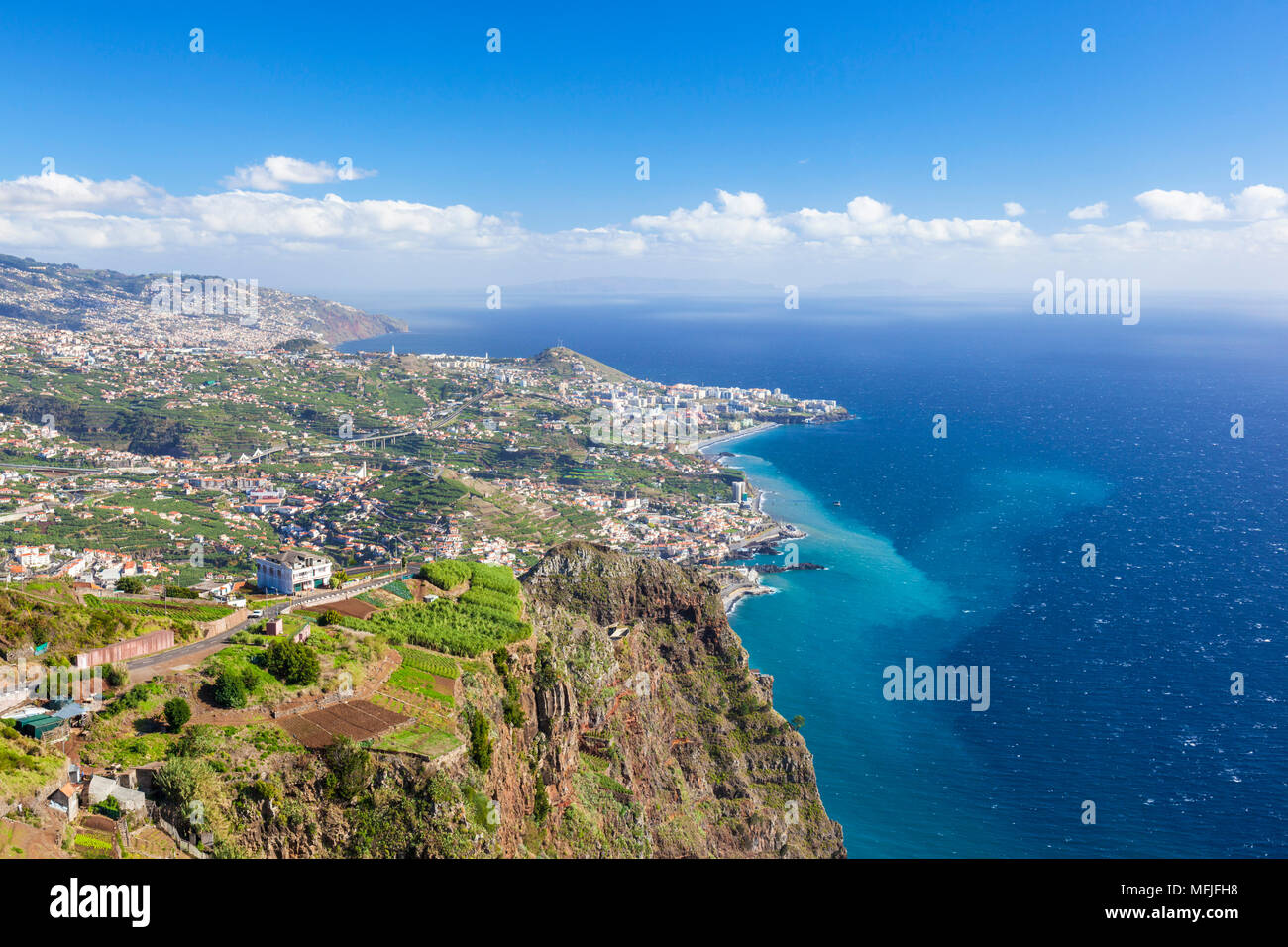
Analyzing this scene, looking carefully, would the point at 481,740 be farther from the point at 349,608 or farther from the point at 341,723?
the point at 349,608

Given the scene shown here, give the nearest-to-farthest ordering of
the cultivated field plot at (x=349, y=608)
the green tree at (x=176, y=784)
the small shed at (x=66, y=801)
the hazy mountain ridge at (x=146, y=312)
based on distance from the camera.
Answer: the small shed at (x=66, y=801)
the green tree at (x=176, y=784)
the cultivated field plot at (x=349, y=608)
the hazy mountain ridge at (x=146, y=312)

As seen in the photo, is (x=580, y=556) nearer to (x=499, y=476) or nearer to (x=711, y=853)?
(x=711, y=853)

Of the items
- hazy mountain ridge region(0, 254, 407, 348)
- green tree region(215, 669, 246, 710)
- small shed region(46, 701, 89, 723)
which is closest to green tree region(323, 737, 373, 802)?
green tree region(215, 669, 246, 710)

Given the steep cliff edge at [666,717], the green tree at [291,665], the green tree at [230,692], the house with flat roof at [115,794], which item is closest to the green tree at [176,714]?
the green tree at [230,692]

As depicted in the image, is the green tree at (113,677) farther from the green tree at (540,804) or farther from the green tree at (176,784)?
the green tree at (540,804)

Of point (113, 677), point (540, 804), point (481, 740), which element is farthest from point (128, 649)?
point (540, 804)

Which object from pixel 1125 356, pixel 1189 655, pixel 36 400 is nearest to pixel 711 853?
pixel 1189 655

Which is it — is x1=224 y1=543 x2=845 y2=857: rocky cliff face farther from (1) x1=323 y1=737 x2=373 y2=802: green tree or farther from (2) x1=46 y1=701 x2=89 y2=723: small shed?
(2) x1=46 y1=701 x2=89 y2=723: small shed
